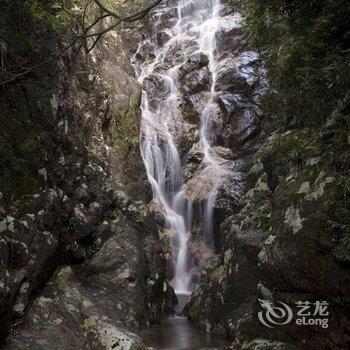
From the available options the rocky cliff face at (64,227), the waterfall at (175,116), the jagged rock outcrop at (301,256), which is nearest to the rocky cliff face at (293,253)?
the jagged rock outcrop at (301,256)

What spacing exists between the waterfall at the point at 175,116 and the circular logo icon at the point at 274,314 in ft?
24.8

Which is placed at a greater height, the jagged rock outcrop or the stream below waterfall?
the stream below waterfall

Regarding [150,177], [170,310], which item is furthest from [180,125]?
[170,310]

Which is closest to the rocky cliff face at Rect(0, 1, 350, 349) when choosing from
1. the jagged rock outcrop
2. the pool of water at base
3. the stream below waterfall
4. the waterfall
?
the jagged rock outcrop

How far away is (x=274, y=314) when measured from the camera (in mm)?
4898

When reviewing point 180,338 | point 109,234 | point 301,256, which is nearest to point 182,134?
point 109,234

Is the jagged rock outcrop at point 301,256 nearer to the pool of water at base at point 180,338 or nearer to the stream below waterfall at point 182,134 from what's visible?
the pool of water at base at point 180,338

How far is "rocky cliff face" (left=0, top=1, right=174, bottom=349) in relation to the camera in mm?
5367

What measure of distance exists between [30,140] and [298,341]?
501 centimetres

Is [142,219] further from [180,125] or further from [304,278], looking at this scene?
[180,125]

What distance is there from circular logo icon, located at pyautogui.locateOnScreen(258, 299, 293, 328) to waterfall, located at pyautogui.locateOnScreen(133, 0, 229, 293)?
7562 millimetres

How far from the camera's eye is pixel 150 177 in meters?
14.8

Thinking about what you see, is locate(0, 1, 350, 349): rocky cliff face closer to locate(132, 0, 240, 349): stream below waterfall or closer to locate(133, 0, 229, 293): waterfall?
locate(132, 0, 240, 349): stream below waterfall

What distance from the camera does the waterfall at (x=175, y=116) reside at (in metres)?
14.2
